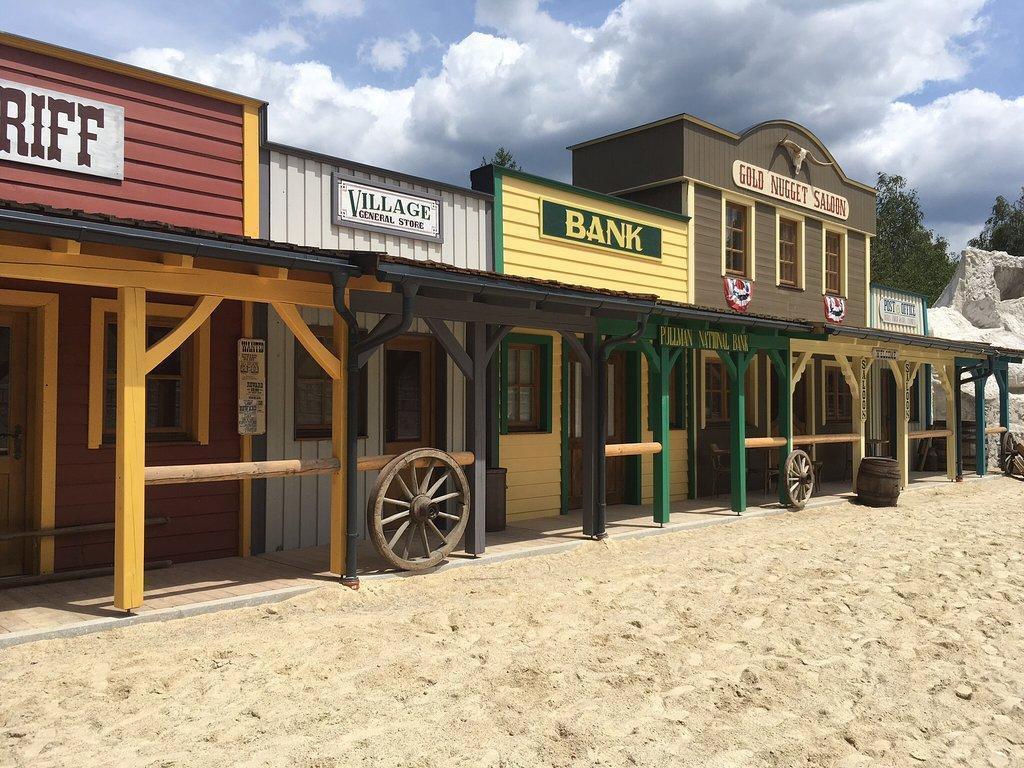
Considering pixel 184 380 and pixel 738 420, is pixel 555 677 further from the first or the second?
pixel 738 420

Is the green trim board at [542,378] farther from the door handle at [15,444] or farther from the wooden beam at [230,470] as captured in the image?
the door handle at [15,444]

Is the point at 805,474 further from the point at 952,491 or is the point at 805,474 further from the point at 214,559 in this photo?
the point at 214,559

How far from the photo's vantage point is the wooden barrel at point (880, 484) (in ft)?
39.3

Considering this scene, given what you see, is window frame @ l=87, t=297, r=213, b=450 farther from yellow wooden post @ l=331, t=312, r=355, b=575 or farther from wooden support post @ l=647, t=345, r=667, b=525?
wooden support post @ l=647, t=345, r=667, b=525

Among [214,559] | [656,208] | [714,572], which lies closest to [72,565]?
[214,559]

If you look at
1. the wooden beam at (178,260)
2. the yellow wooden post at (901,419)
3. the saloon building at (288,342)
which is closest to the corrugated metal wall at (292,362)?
the saloon building at (288,342)

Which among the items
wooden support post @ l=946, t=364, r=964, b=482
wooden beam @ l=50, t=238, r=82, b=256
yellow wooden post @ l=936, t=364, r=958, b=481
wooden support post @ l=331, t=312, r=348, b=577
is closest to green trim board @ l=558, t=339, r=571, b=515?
wooden support post @ l=331, t=312, r=348, b=577

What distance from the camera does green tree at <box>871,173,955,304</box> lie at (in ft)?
139

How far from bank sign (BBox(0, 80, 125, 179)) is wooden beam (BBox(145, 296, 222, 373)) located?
186 cm

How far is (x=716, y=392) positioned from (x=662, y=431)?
3.91 meters

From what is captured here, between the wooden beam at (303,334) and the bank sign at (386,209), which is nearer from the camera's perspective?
the wooden beam at (303,334)

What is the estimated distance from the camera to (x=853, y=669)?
510cm

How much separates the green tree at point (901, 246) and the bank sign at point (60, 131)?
4105 cm

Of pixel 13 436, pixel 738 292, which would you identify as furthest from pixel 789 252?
pixel 13 436
